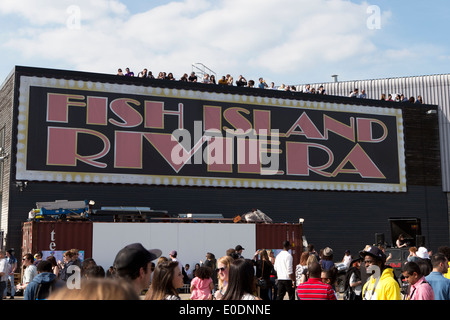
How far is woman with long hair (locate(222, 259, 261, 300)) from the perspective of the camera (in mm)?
5301

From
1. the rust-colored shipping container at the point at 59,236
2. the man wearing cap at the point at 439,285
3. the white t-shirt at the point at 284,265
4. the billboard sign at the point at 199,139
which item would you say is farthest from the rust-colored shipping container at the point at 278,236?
the man wearing cap at the point at 439,285

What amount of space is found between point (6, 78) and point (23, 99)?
10.1 ft

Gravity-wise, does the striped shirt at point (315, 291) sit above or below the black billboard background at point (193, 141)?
below

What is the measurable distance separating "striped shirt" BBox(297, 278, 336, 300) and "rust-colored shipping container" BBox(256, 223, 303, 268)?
62.8 feet

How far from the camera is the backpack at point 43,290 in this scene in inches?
290

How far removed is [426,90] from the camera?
135 feet

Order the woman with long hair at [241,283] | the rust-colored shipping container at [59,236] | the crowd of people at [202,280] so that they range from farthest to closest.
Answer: the rust-colored shipping container at [59,236] < the woman with long hair at [241,283] < the crowd of people at [202,280]

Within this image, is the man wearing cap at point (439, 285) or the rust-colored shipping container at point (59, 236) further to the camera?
the rust-colored shipping container at point (59, 236)

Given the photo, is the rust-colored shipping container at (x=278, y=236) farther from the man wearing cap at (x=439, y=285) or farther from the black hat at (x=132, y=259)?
the black hat at (x=132, y=259)

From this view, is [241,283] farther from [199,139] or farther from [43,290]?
[199,139]

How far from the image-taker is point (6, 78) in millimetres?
30953

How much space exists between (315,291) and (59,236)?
60.9 feet

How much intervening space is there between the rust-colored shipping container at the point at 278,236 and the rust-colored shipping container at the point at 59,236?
25.7ft

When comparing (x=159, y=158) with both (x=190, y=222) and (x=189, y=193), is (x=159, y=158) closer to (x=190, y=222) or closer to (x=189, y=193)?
(x=189, y=193)
